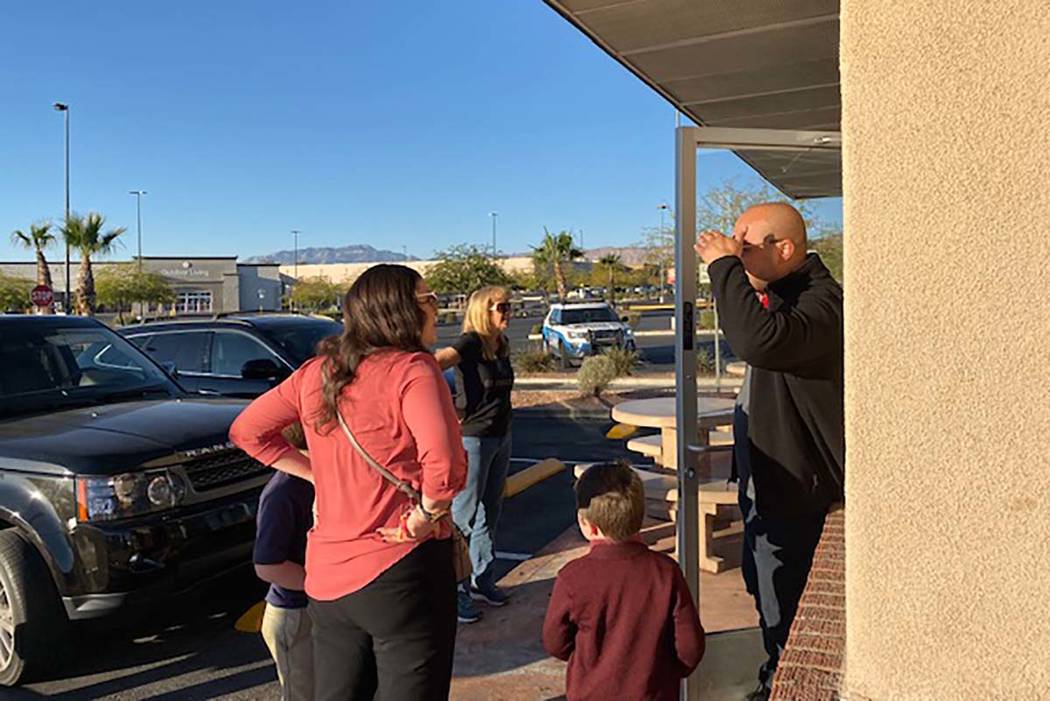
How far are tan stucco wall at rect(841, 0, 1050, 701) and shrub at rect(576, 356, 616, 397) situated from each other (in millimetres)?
12866

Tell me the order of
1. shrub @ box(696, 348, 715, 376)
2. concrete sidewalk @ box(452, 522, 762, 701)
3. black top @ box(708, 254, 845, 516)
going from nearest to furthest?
black top @ box(708, 254, 845, 516) < shrub @ box(696, 348, 715, 376) < concrete sidewalk @ box(452, 522, 762, 701)

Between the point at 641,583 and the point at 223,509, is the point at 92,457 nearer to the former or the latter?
the point at 223,509

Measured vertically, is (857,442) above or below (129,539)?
above

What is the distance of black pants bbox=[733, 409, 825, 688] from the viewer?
8.89 feet

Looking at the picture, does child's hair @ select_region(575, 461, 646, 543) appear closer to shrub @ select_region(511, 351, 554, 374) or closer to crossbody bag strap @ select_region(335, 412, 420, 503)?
crossbody bag strap @ select_region(335, 412, 420, 503)

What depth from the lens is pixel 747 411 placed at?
9.22ft

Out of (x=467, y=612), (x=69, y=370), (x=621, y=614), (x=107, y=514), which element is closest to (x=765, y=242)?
(x=621, y=614)

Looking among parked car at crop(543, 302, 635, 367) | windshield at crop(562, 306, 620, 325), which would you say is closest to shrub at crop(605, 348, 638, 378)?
parked car at crop(543, 302, 635, 367)

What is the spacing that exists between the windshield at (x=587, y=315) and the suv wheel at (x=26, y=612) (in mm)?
18972

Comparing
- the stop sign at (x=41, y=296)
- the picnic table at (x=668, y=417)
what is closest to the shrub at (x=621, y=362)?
the picnic table at (x=668, y=417)

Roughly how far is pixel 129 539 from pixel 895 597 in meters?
3.55

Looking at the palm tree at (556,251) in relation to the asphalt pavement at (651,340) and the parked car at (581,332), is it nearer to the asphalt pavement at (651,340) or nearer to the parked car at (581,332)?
the asphalt pavement at (651,340)

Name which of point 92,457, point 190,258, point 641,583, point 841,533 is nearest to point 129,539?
point 92,457

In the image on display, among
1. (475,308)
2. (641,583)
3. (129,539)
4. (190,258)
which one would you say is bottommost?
(129,539)
